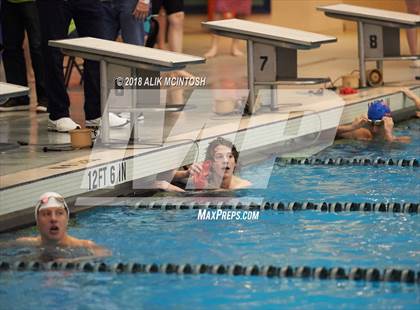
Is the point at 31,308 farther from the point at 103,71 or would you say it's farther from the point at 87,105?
the point at 87,105

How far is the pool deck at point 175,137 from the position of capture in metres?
6.45

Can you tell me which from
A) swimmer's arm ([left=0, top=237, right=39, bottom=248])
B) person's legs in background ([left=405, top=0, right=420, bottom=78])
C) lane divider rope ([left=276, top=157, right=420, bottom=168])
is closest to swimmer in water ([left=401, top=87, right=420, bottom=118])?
person's legs in background ([left=405, top=0, right=420, bottom=78])

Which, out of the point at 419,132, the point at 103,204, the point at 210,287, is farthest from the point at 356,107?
the point at 210,287

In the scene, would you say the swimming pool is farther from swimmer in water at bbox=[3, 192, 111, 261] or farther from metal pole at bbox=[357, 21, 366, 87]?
metal pole at bbox=[357, 21, 366, 87]

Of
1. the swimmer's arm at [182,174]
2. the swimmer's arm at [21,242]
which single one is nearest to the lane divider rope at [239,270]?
the swimmer's arm at [21,242]

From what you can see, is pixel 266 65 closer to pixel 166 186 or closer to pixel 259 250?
pixel 166 186

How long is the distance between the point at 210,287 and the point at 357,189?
2283mm

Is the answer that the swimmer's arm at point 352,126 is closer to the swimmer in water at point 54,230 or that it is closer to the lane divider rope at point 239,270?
the swimmer in water at point 54,230

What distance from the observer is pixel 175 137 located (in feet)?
25.5

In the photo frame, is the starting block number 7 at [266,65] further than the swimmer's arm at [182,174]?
Yes

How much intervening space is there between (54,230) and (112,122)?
8.32 ft

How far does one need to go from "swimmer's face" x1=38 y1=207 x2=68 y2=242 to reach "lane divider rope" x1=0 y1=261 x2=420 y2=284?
214mm

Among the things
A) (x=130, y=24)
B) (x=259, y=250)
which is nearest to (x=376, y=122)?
(x=130, y=24)

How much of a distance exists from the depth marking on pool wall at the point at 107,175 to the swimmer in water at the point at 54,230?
2.97 feet
